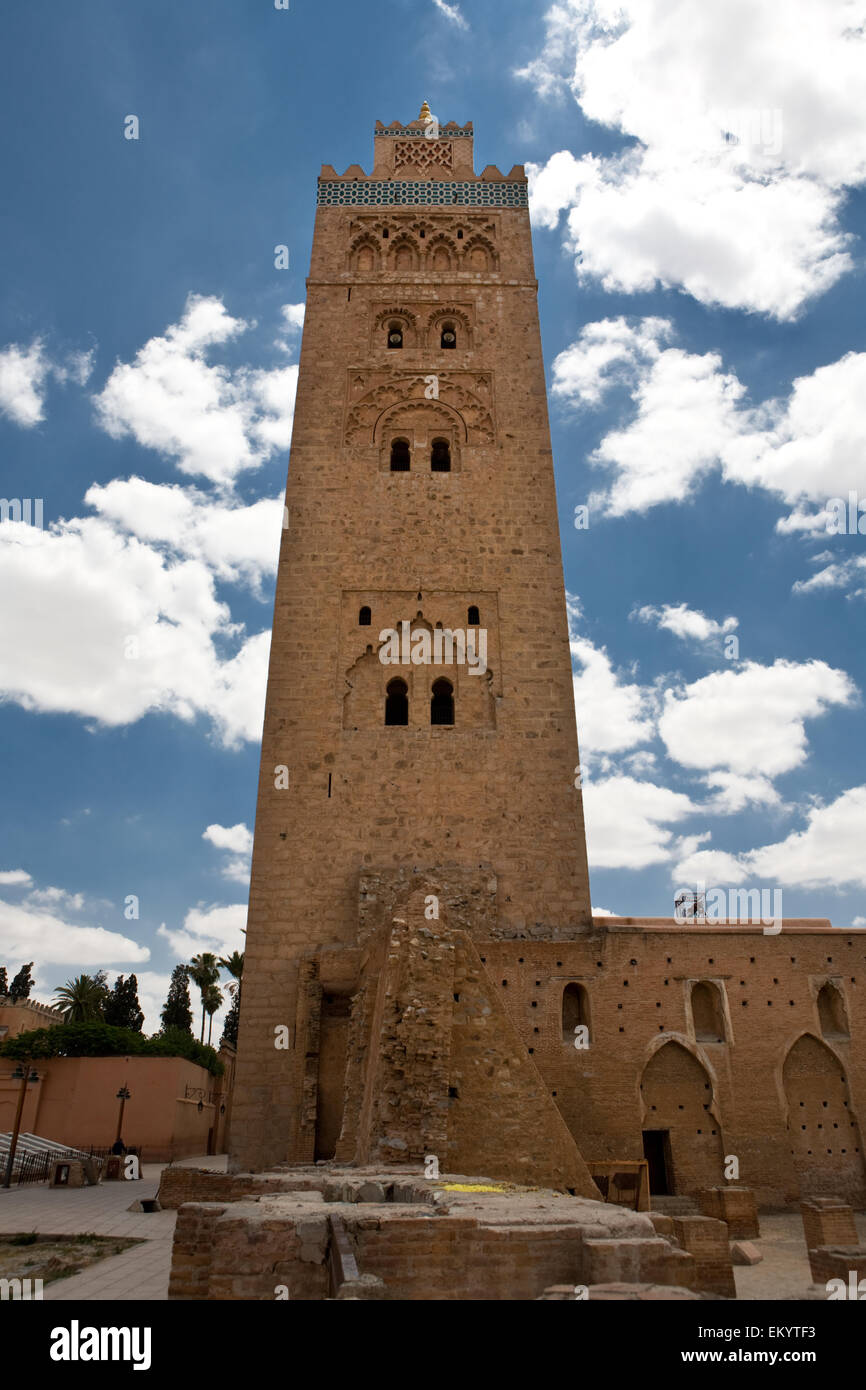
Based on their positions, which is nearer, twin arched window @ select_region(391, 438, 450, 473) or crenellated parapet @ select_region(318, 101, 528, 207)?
twin arched window @ select_region(391, 438, 450, 473)

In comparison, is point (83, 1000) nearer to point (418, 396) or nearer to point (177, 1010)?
point (177, 1010)

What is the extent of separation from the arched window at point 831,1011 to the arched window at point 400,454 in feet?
40.4

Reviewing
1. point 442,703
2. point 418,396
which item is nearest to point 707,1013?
point 442,703

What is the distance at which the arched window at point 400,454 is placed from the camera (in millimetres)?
18688

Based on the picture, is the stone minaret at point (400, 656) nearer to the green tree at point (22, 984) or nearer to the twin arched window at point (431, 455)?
the twin arched window at point (431, 455)

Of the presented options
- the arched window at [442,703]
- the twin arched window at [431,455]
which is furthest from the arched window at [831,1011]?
the twin arched window at [431,455]

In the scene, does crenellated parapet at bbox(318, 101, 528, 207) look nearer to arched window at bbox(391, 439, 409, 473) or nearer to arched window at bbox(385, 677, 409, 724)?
arched window at bbox(391, 439, 409, 473)

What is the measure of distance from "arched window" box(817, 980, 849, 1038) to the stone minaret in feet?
11.9

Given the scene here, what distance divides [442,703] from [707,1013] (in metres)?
6.77

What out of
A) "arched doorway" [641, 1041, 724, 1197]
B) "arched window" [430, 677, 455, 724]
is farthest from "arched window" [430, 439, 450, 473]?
"arched doorway" [641, 1041, 724, 1197]

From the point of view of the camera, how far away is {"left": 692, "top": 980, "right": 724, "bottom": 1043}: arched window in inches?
502

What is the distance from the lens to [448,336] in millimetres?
20344
